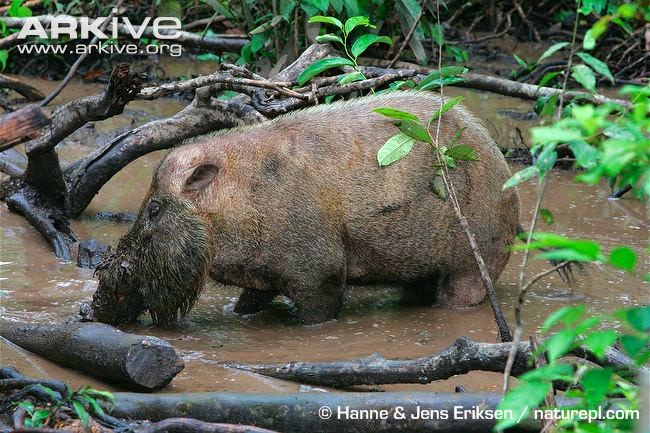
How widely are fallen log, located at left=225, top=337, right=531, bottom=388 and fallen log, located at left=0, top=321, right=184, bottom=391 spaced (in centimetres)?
71

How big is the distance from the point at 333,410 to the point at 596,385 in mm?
1568

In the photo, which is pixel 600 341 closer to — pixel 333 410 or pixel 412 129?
pixel 333 410

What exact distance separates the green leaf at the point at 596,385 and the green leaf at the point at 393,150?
9.57 ft

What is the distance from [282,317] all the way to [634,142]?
4039mm

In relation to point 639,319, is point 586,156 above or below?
above

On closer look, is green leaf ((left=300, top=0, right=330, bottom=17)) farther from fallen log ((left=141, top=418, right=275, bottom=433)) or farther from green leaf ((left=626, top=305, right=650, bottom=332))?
green leaf ((left=626, top=305, right=650, bottom=332))

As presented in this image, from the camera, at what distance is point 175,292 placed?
6387mm

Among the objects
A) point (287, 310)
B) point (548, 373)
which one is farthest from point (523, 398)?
point (287, 310)

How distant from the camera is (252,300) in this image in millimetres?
6824

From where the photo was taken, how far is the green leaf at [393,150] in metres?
5.99

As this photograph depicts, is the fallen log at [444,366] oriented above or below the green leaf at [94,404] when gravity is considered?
below

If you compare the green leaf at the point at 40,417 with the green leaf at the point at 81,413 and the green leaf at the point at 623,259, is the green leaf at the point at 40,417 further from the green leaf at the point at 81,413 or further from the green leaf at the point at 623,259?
the green leaf at the point at 623,259

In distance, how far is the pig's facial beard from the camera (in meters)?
6.36

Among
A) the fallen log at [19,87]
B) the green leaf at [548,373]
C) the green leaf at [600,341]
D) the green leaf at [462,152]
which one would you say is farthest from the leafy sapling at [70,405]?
the fallen log at [19,87]
